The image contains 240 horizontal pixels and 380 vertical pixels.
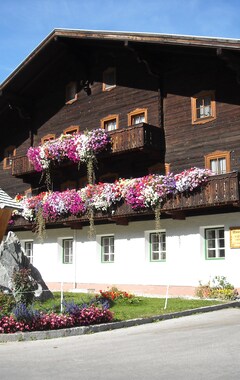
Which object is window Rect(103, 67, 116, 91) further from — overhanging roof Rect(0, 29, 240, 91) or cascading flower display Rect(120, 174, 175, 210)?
cascading flower display Rect(120, 174, 175, 210)

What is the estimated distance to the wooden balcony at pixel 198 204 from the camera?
19109 millimetres

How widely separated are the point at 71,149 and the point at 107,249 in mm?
5187

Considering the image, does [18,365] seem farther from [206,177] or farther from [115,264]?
[115,264]

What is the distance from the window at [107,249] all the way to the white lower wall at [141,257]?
8.8 inches

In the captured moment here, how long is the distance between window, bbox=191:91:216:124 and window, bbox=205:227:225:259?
4.77 metres

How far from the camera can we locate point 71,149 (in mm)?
24625

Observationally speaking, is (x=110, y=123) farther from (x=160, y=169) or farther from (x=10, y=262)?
(x=10, y=262)

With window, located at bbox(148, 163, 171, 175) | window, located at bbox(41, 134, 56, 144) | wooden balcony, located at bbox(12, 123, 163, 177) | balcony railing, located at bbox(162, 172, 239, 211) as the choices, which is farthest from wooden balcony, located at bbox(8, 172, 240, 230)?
window, located at bbox(41, 134, 56, 144)

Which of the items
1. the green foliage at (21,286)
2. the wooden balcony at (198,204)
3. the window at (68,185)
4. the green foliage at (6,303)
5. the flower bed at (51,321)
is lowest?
the flower bed at (51,321)

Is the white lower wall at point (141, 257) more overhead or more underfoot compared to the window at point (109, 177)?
more underfoot

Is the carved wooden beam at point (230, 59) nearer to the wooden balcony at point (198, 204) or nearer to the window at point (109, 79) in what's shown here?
the wooden balcony at point (198, 204)

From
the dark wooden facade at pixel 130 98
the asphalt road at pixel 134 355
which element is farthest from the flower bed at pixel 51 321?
the dark wooden facade at pixel 130 98

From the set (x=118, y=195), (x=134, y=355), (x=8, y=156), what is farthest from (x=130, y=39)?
(x=134, y=355)

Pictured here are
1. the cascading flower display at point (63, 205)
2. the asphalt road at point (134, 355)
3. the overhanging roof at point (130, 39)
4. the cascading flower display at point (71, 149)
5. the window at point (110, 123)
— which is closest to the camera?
the asphalt road at point (134, 355)
